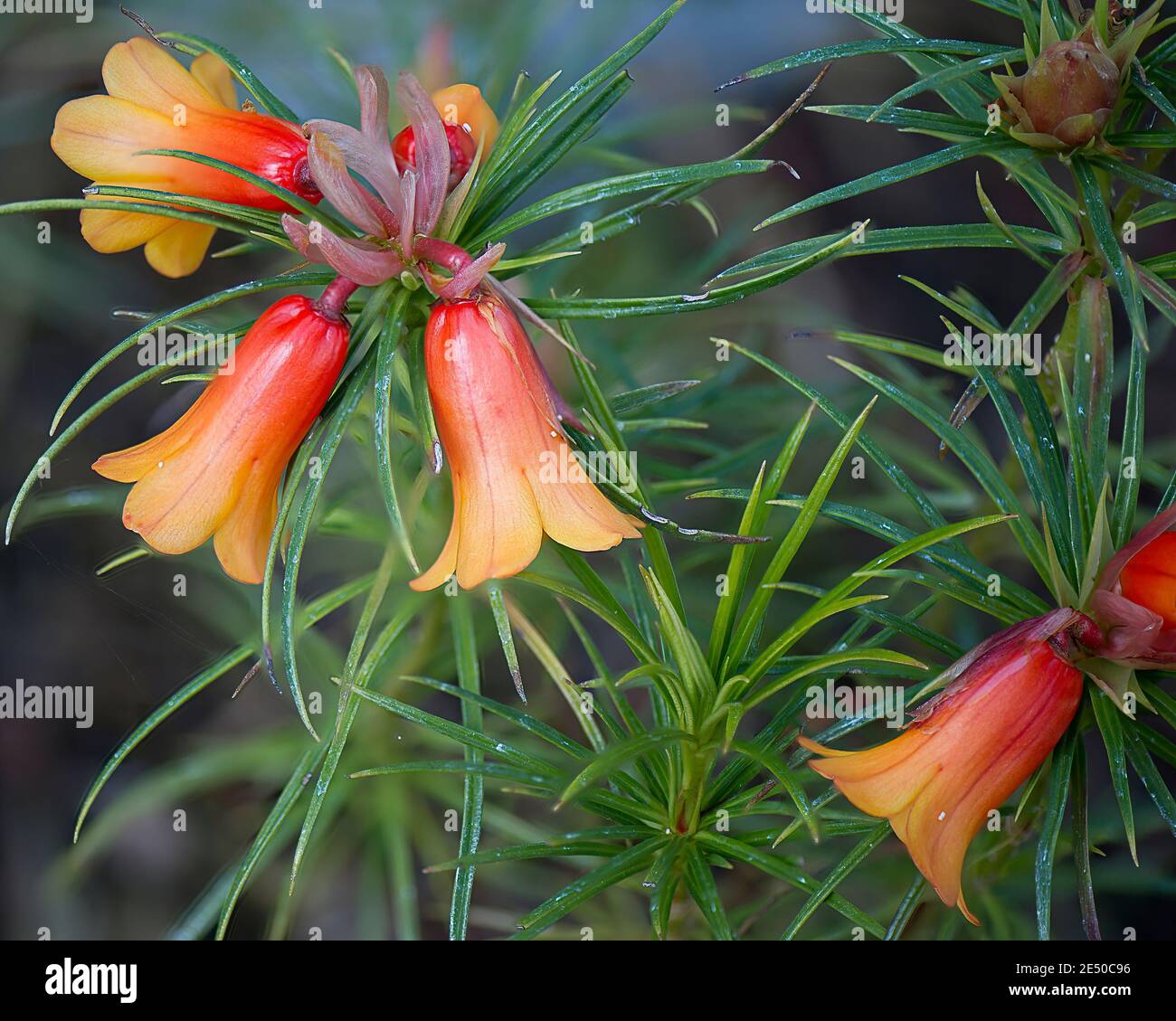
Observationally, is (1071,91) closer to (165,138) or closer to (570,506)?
(570,506)

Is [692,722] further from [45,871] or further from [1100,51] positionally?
[45,871]

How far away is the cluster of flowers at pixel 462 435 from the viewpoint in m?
0.66

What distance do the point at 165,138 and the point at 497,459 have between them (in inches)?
14.0

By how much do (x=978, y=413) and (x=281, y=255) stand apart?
1.30 metres

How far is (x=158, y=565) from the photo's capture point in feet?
4.54

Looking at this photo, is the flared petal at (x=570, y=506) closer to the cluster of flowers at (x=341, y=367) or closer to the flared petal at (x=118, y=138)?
the cluster of flowers at (x=341, y=367)

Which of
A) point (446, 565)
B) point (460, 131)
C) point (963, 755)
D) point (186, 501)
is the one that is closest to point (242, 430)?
point (186, 501)

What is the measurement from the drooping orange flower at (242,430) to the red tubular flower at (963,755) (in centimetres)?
45

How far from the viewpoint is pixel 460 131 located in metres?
0.74

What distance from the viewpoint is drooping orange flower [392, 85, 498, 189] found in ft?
2.39

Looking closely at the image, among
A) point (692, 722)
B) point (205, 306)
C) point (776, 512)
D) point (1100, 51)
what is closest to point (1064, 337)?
point (1100, 51)

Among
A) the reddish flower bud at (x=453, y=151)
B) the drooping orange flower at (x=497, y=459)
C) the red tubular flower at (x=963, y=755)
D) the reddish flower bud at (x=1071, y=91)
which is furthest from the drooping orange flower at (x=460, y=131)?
the red tubular flower at (x=963, y=755)

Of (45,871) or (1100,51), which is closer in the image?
(1100,51)
